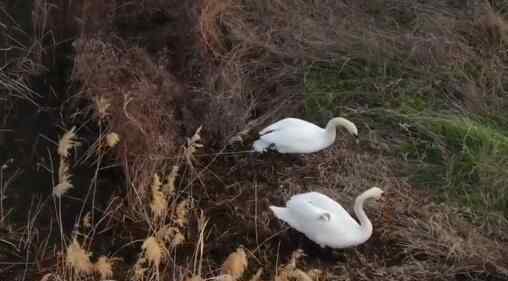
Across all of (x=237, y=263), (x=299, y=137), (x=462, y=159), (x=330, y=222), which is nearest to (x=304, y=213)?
(x=330, y=222)

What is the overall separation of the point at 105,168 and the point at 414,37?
2345mm

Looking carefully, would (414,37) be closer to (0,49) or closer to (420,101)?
(420,101)

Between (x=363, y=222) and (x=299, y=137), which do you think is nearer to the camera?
(x=363, y=222)

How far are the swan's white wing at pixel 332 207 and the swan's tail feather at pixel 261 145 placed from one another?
0.51 meters

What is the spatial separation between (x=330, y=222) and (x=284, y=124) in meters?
0.80

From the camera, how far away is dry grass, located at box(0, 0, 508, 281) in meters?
3.16

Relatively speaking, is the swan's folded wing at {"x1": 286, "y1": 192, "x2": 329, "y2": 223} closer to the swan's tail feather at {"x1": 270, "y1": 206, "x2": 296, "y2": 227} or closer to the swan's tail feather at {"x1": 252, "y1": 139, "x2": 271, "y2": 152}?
the swan's tail feather at {"x1": 270, "y1": 206, "x2": 296, "y2": 227}

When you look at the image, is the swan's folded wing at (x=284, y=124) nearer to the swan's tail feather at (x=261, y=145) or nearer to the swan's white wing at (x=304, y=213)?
the swan's tail feather at (x=261, y=145)

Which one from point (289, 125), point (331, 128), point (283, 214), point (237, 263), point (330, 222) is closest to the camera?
point (237, 263)


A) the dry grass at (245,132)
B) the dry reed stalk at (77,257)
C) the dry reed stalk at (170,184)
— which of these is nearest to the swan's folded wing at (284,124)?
the dry grass at (245,132)

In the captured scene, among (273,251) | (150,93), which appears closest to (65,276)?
(273,251)

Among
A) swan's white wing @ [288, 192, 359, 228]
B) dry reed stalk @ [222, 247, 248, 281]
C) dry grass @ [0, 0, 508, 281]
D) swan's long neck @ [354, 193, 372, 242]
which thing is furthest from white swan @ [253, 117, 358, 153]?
dry reed stalk @ [222, 247, 248, 281]

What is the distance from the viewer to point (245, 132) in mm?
3670

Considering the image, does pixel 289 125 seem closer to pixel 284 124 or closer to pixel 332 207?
pixel 284 124
